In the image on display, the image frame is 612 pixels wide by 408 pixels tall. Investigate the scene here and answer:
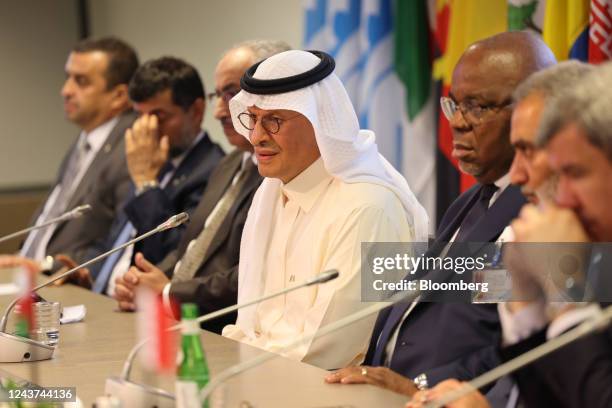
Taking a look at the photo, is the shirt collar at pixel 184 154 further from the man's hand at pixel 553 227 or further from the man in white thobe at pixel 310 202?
the man's hand at pixel 553 227

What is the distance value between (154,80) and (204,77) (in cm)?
215

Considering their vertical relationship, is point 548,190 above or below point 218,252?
above

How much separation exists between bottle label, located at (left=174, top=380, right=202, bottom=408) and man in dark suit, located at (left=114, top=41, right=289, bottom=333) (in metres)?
1.76

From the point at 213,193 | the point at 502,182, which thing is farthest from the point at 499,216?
the point at 213,193

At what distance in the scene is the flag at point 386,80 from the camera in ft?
16.6

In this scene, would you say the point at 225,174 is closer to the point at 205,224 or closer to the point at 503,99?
the point at 205,224

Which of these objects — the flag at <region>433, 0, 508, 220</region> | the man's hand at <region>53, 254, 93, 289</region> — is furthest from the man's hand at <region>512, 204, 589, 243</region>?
the man's hand at <region>53, 254, 93, 289</region>

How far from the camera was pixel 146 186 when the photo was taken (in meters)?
4.73

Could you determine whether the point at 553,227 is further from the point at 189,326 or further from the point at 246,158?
the point at 246,158

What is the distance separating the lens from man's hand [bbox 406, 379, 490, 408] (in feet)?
7.22

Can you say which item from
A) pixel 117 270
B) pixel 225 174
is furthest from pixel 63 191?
pixel 225 174

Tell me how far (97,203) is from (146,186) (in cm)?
80

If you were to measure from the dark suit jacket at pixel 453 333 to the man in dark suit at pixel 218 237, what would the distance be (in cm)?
100

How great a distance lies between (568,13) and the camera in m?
4.12
